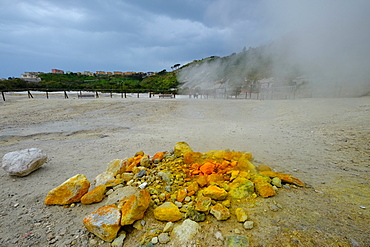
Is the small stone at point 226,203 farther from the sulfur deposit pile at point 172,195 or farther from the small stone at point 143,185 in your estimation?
the small stone at point 143,185

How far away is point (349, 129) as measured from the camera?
393 cm

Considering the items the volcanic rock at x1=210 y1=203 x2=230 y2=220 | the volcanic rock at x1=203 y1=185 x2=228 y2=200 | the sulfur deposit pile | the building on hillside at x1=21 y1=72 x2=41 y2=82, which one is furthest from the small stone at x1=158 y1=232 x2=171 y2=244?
the building on hillside at x1=21 y1=72 x2=41 y2=82

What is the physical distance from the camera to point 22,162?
254cm

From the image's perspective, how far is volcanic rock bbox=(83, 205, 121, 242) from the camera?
1.37 meters

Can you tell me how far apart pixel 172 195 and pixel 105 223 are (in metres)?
0.65

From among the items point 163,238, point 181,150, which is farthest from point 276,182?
point 181,150

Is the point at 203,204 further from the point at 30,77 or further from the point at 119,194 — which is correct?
the point at 30,77

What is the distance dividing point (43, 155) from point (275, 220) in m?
3.35

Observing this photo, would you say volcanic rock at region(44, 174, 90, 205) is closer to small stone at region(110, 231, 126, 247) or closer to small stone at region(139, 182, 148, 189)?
small stone at region(139, 182, 148, 189)

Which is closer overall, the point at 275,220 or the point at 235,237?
the point at 235,237

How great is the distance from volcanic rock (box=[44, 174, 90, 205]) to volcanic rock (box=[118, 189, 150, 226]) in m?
0.70

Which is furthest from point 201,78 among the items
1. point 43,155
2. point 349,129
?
point 43,155

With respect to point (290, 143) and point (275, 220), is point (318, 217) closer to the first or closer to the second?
point (275, 220)

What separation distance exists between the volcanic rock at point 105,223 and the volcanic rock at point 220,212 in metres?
0.80
